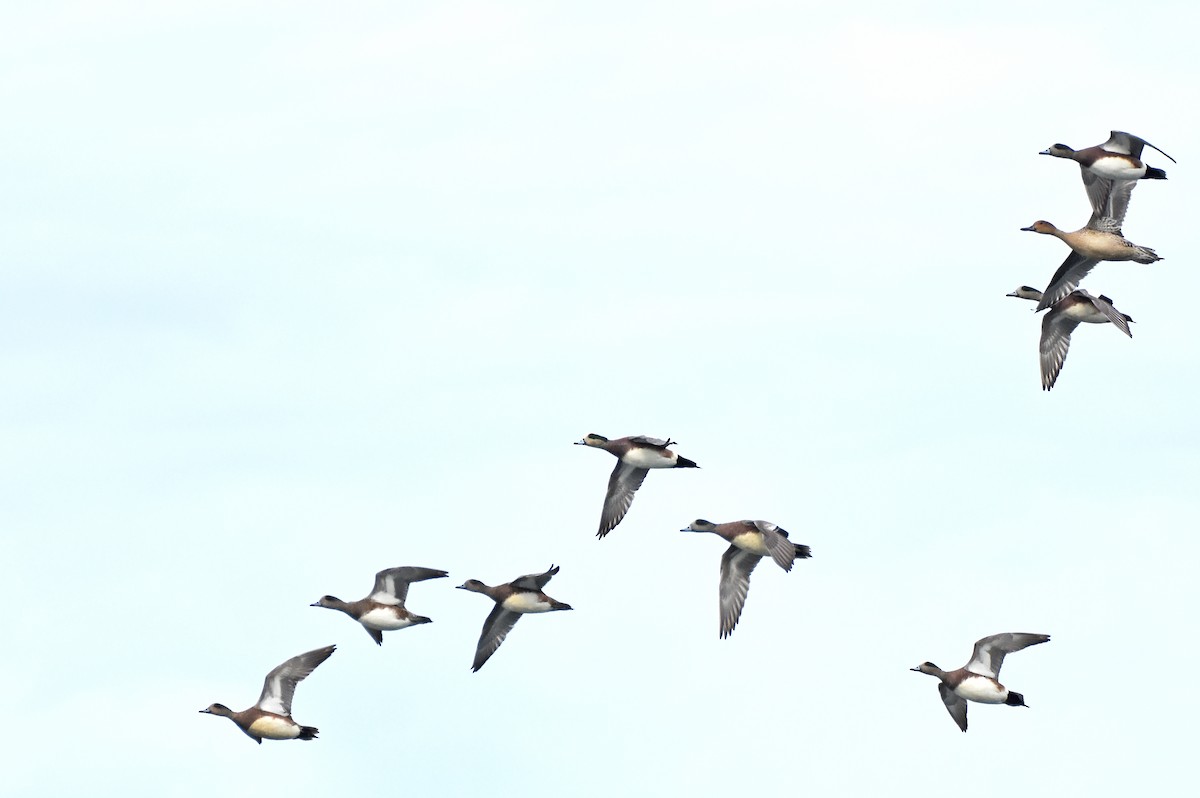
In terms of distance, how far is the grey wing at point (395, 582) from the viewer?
54906 mm

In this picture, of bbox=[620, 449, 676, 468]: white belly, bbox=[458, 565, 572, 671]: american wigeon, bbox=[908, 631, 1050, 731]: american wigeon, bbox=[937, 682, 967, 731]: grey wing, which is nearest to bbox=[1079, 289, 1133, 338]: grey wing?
bbox=[908, 631, 1050, 731]: american wigeon

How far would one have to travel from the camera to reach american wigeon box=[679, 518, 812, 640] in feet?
177

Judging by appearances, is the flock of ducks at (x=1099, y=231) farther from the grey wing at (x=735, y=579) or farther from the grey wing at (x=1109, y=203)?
the grey wing at (x=735, y=579)

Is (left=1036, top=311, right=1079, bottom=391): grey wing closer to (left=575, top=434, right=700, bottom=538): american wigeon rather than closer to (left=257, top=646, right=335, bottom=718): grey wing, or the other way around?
(left=575, top=434, right=700, bottom=538): american wigeon

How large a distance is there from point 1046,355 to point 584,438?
1194 centimetres

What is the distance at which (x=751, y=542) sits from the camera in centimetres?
5438

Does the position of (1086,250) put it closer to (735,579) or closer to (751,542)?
(751,542)

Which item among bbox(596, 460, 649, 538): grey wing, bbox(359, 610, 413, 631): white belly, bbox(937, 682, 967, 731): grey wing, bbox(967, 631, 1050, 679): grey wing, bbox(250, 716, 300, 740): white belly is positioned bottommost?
bbox(250, 716, 300, 740): white belly

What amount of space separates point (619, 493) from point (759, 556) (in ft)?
15.6

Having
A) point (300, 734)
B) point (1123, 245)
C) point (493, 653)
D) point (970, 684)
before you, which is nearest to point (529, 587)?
point (493, 653)

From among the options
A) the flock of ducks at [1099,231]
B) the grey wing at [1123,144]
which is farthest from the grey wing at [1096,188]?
the grey wing at [1123,144]

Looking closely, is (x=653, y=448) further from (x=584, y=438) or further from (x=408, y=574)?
(x=408, y=574)

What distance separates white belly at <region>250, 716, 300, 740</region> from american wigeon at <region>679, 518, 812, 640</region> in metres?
10.4

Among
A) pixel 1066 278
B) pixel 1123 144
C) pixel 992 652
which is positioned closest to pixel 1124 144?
pixel 1123 144
